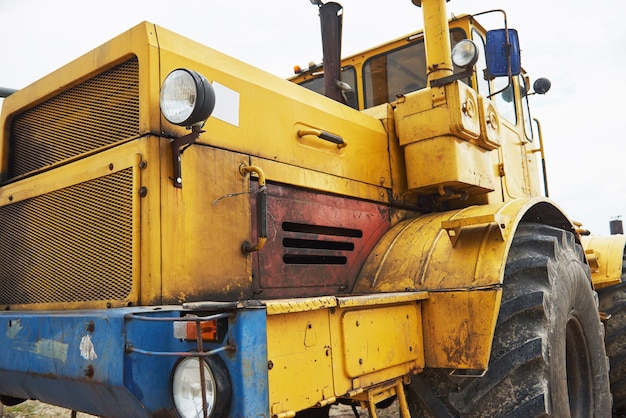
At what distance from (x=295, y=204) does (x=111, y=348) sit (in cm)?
116

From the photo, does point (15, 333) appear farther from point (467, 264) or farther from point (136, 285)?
point (467, 264)

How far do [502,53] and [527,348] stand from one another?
1.85m

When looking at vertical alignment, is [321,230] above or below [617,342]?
above

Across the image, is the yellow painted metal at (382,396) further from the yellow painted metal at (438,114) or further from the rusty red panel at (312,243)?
the yellow painted metal at (438,114)

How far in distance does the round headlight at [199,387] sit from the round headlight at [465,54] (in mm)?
2230

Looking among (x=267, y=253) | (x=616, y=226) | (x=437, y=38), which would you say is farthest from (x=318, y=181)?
(x=616, y=226)

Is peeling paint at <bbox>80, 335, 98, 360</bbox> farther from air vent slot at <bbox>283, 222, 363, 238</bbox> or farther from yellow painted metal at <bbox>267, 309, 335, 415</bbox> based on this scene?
air vent slot at <bbox>283, 222, 363, 238</bbox>

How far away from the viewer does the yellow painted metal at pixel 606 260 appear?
435 centimetres

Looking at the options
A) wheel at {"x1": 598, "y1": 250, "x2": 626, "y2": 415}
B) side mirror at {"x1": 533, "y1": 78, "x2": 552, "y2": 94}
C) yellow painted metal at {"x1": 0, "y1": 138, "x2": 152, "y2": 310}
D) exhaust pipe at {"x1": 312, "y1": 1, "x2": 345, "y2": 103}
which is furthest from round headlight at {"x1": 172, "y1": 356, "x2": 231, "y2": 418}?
side mirror at {"x1": 533, "y1": 78, "x2": 552, "y2": 94}

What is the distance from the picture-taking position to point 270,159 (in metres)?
2.59

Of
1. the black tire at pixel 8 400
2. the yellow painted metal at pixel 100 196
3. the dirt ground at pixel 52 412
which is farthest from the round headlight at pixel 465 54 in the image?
the dirt ground at pixel 52 412

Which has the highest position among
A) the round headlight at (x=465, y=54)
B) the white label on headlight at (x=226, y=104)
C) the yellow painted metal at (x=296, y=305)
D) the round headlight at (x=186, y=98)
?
the round headlight at (x=465, y=54)

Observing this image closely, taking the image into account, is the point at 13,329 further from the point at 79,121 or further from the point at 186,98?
the point at 186,98

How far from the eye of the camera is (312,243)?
2.76m
